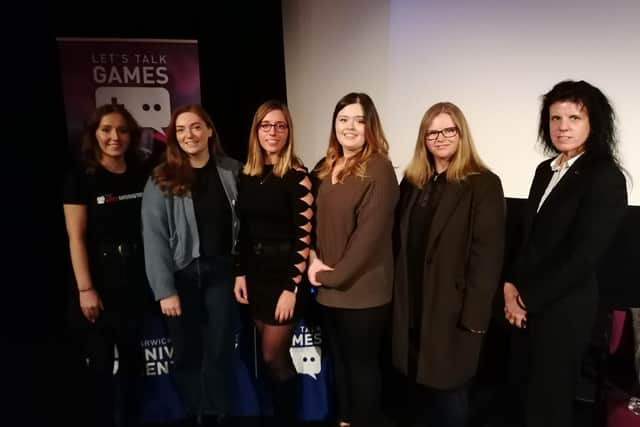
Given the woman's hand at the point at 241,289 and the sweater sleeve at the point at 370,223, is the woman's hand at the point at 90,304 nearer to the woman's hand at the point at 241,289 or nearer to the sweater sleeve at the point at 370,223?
the woman's hand at the point at 241,289

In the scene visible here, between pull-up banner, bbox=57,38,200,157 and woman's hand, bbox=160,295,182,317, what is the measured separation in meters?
1.12

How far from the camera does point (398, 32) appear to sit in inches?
106

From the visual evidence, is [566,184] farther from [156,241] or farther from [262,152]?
[156,241]

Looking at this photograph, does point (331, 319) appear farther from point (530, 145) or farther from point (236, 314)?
point (530, 145)

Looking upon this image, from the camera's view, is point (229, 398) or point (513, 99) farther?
point (513, 99)

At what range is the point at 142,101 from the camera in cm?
268

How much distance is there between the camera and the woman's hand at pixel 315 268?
1.69m

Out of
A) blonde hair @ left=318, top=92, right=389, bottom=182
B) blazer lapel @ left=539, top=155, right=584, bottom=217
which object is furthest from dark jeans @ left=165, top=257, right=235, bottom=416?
blazer lapel @ left=539, top=155, right=584, bottom=217

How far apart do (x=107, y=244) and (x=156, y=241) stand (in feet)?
0.69

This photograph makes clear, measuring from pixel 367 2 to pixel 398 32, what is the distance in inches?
11.3

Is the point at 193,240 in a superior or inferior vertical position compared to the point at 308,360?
superior

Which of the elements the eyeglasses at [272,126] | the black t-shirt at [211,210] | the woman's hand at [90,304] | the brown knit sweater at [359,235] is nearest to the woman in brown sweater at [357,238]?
the brown knit sweater at [359,235]

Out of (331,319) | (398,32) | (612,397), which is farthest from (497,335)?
(398,32)

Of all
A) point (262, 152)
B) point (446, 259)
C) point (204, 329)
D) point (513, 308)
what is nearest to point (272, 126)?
point (262, 152)
